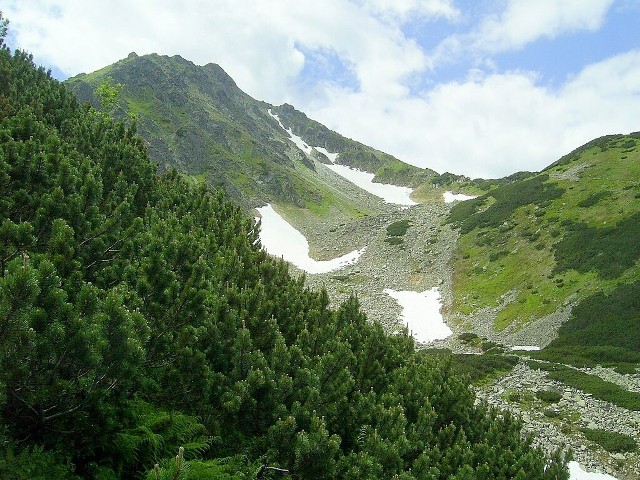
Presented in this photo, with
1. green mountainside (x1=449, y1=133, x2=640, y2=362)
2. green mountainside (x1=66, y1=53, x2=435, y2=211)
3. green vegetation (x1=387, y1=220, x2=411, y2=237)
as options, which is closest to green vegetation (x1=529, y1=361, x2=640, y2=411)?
green mountainside (x1=449, y1=133, x2=640, y2=362)

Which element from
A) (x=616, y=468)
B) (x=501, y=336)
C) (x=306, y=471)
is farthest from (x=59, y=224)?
(x=501, y=336)

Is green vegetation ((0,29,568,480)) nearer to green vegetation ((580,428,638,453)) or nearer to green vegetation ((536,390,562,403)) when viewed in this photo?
green vegetation ((580,428,638,453))

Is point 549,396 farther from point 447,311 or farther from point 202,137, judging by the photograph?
point 202,137

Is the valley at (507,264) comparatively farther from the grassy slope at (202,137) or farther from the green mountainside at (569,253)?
the grassy slope at (202,137)

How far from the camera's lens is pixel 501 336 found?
39438 millimetres

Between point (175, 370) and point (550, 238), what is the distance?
52722mm

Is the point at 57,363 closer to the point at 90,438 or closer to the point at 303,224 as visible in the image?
the point at 90,438

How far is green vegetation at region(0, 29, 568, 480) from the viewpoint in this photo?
16.2 ft

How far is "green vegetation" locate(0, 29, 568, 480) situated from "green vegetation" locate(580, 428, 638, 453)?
961 cm

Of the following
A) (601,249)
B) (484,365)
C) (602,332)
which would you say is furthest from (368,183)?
(484,365)

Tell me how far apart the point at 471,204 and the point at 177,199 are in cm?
6923

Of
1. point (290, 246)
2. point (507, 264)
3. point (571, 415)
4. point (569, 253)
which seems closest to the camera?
point (571, 415)

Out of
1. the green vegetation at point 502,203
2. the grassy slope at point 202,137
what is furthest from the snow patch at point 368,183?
the green vegetation at point 502,203

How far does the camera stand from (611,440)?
17.8 meters
